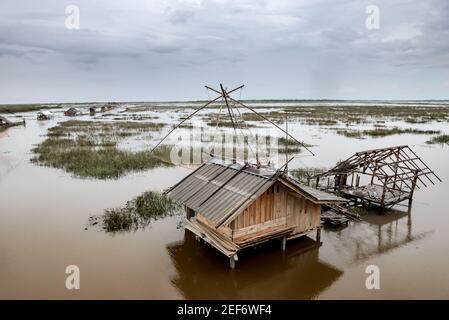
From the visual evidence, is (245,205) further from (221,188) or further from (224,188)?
(221,188)

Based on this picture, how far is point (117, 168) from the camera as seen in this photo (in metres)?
23.0

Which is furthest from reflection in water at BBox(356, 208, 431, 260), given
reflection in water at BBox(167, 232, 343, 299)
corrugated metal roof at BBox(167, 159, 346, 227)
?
corrugated metal roof at BBox(167, 159, 346, 227)

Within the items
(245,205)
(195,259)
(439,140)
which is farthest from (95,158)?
(439,140)

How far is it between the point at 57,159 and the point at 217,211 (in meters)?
20.7

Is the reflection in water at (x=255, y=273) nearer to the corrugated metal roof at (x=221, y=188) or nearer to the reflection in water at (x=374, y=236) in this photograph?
the reflection in water at (x=374, y=236)

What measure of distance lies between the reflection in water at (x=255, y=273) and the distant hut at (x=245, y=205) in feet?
1.87

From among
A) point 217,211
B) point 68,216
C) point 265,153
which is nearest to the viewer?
point 217,211

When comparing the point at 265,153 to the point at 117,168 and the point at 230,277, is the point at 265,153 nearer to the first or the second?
the point at 117,168

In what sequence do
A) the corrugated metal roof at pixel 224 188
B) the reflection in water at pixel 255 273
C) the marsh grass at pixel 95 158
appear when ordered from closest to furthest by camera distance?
the reflection in water at pixel 255 273
the corrugated metal roof at pixel 224 188
the marsh grass at pixel 95 158

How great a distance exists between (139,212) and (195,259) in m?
4.88

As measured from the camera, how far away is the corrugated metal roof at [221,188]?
9492 mm

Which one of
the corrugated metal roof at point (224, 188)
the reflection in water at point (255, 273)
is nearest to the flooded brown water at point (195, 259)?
the reflection in water at point (255, 273)
